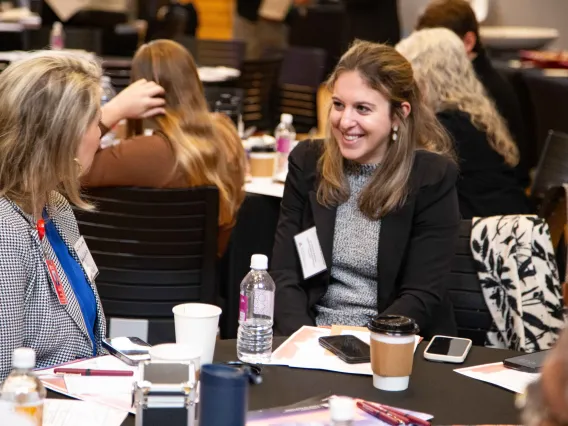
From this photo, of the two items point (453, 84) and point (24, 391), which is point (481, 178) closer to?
point (453, 84)

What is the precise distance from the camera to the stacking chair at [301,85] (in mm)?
7461

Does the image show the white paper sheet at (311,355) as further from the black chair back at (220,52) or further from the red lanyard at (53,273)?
the black chair back at (220,52)

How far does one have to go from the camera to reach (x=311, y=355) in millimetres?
2250

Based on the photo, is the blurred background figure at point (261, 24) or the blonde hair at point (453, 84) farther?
the blurred background figure at point (261, 24)

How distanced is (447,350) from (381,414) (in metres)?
0.47

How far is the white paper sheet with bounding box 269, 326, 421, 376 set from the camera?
2.17m

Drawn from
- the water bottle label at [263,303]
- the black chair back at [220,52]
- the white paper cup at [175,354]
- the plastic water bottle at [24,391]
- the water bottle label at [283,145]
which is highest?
the black chair back at [220,52]

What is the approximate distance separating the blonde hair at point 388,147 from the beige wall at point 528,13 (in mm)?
7690

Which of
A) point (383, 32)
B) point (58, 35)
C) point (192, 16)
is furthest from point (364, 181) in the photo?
point (192, 16)

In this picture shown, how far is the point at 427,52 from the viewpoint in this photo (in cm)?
438

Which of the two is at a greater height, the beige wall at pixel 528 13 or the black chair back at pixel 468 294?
the beige wall at pixel 528 13

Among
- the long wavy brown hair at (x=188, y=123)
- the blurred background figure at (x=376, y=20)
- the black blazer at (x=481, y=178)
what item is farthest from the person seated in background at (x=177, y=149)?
the blurred background figure at (x=376, y=20)

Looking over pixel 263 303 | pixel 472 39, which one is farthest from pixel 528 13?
pixel 263 303

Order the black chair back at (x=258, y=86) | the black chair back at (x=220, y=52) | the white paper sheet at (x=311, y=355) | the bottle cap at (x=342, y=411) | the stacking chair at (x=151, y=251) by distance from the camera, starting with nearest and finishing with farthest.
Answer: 1. the bottle cap at (x=342, y=411)
2. the white paper sheet at (x=311, y=355)
3. the stacking chair at (x=151, y=251)
4. the black chair back at (x=258, y=86)
5. the black chair back at (x=220, y=52)
